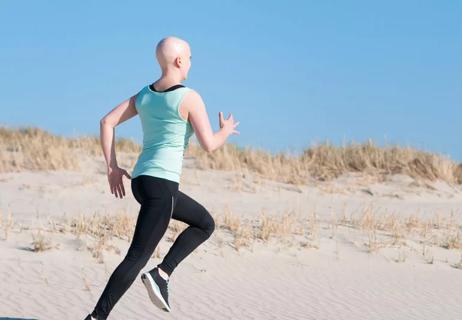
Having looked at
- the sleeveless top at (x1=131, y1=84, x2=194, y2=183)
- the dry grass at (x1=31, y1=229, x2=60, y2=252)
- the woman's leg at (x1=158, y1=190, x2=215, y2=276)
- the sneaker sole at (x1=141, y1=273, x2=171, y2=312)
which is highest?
the sleeveless top at (x1=131, y1=84, x2=194, y2=183)

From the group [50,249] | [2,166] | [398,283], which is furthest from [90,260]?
[2,166]

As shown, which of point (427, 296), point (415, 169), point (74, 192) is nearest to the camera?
point (427, 296)

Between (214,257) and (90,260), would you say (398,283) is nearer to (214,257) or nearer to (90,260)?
(214,257)

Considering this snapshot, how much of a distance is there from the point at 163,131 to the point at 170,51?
0.49 metres

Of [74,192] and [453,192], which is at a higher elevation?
[453,192]

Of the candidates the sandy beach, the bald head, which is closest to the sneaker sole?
the bald head

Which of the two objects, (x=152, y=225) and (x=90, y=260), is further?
(x=90, y=260)

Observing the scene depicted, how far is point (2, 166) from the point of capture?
16.2 meters

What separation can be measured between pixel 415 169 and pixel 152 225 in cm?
1332

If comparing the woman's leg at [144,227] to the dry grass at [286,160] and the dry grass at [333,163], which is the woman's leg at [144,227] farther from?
the dry grass at [333,163]

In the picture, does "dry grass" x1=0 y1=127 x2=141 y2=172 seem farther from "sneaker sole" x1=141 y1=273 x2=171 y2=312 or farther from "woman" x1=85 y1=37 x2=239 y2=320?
"woman" x1=85 y1=37 x2=239 y2=320

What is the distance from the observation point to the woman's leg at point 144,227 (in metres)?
4.78

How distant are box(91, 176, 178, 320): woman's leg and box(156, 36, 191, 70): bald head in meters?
0.72

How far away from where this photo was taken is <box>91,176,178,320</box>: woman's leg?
4781mm
